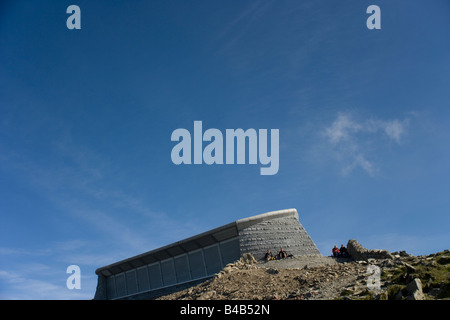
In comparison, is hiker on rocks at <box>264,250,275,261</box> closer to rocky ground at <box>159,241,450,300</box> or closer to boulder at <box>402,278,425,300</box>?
rocky ground at <box>159,241,450,300</box>

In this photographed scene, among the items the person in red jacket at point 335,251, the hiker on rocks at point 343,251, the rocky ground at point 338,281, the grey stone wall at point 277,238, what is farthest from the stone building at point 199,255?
the rocky ground at point 338,281

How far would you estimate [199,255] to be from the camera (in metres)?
36.5

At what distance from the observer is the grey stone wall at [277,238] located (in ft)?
101

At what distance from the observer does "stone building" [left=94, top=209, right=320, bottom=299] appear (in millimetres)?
31500

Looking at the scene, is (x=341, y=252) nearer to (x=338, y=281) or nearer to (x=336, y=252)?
(x=336, y=252)

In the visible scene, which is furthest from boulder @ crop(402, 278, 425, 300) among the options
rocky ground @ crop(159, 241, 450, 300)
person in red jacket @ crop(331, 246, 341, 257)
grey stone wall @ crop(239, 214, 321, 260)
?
grey stone wall @ crop(239, 214, 321, 260)

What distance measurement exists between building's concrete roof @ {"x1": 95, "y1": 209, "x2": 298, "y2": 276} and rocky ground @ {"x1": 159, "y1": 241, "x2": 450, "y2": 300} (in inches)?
225

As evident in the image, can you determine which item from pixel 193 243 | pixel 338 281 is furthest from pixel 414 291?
pixel 193 243

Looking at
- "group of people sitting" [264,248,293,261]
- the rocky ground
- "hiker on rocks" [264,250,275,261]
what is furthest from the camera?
"group of people sitting" [264,248,293,261]

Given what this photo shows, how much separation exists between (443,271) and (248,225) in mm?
17479

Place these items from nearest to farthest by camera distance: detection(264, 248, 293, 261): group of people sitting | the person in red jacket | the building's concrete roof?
1. the person in red jacket
2. detection(264, 248, 293, 261): group of people sitting
3. the building's concrete roof

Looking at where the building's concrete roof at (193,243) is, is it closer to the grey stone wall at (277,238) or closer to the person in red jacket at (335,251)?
the grey stone wall at (277,238)
